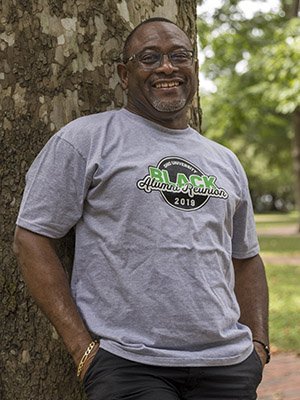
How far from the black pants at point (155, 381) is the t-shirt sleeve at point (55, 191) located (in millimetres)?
464

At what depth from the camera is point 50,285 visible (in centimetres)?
290

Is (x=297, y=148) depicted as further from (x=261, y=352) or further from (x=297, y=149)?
(x=261, y=352)

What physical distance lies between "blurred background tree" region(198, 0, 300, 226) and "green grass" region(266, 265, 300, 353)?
431 cm

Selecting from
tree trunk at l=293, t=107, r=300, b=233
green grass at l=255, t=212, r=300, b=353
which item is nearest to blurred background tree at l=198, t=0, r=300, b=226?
tree trunk at l=293, t=107, r=300, b=233

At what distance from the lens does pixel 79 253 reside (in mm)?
2969

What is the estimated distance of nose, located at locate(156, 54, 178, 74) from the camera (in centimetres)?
311

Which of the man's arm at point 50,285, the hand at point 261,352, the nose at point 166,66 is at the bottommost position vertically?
the hand at point 261,352

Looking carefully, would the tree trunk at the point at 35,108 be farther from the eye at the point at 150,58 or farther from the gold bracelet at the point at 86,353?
the gold bracelet at the point at 86,353

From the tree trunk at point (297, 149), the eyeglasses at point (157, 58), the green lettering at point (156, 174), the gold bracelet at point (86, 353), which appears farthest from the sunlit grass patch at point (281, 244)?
the gold bracelet at point (86, 353)

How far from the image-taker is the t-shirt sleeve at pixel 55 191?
113 inches

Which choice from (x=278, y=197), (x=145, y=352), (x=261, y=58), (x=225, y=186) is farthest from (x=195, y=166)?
(x=278, y=197)

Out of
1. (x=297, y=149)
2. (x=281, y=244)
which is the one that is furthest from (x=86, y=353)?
(x=297, y=149)

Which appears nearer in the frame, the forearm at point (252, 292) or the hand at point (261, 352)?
the hand at point (261, 352)

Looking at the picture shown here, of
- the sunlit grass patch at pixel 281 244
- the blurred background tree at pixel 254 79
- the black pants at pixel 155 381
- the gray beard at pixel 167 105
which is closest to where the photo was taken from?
the black pants at pixel 155 381
